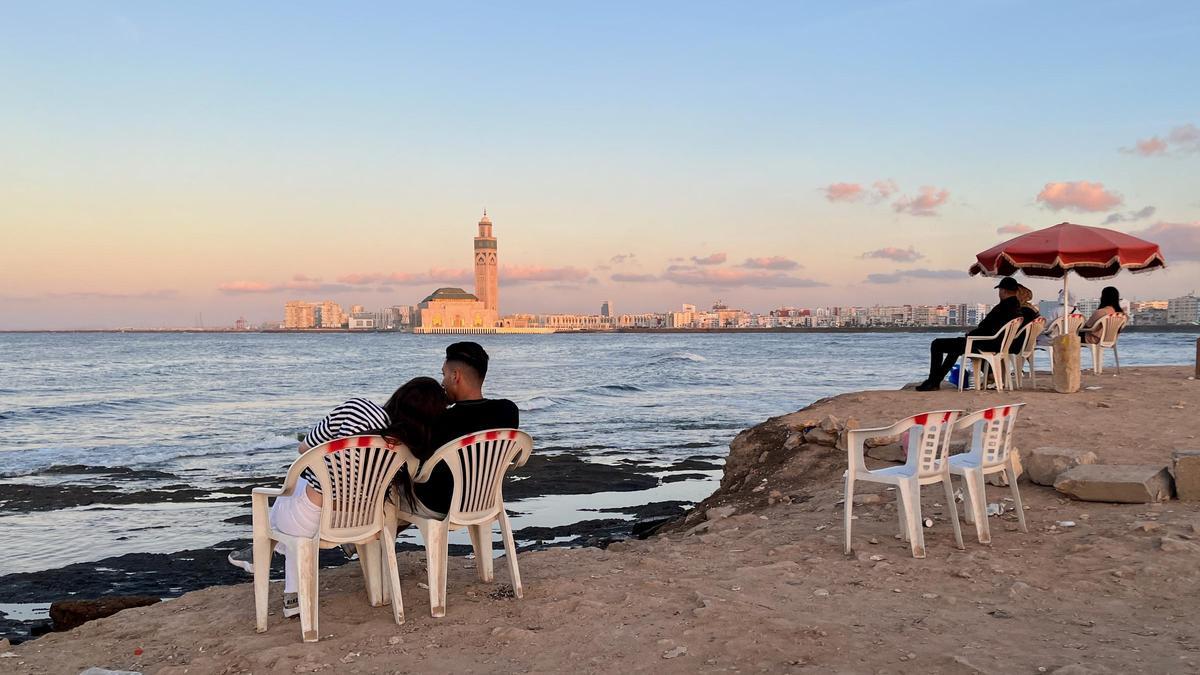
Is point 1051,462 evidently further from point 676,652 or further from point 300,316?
point 300,316

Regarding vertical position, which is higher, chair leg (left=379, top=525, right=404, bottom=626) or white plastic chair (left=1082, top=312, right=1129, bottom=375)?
white plastic chair (left=1082, top=312, right=1129, bottom=375)

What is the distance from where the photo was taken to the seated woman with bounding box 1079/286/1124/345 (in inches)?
516

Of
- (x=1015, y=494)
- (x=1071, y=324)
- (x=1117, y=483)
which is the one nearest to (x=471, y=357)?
(x=1015, y=494)

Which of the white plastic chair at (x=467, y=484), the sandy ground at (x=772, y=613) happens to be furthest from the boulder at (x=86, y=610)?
the white plastic chair at (x=467, y=484)

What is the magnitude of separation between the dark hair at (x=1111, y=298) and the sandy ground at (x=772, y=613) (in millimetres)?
7973

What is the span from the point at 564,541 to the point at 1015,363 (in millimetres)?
6868

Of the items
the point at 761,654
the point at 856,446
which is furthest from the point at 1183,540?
the point at 761,654

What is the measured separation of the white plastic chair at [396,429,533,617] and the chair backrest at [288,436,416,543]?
19 centimetres

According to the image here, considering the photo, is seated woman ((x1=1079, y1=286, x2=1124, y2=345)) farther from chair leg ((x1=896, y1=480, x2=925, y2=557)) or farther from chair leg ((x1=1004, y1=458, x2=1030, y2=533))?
chair leg ((x1=896, y1=480, x2=925, y2=557))

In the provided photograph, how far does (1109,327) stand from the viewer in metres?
13.1

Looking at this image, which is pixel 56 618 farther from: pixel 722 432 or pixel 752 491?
pixel 722 432

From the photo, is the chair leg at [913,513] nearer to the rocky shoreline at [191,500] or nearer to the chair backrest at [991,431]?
the chair backrest at [991,431]

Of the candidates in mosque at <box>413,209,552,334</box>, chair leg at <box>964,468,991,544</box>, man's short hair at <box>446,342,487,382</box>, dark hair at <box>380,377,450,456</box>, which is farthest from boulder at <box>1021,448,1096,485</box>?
mosque at <box>413,209,552,334</box>

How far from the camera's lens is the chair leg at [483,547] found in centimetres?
494
